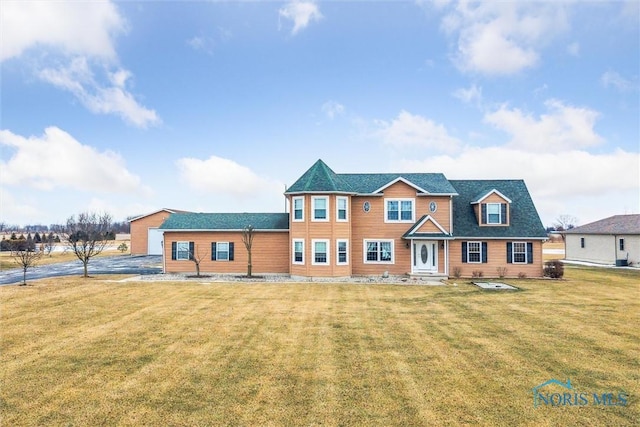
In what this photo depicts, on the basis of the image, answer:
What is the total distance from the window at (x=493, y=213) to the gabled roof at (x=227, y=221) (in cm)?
1550

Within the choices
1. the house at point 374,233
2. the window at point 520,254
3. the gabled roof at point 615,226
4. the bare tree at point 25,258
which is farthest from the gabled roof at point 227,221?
the gabled roof at point 615,226

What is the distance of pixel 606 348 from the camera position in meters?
9.95

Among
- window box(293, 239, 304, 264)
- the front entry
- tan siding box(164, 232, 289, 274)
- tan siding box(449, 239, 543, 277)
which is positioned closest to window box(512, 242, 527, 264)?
tan siding box(449, 239, 543, 277)

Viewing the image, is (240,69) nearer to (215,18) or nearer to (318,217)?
(215,18)

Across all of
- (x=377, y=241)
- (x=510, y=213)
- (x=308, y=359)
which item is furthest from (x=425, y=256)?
(x=308, y=359)

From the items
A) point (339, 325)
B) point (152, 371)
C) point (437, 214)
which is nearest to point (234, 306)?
point (339, 325)

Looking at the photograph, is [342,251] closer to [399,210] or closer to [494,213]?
[399,210]

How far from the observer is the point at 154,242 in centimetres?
4734

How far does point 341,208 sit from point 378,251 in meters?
4.47

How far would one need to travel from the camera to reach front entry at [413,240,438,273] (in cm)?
Answer: 2534

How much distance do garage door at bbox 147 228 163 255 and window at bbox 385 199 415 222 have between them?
114ft

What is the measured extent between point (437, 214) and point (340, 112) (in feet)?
40.8

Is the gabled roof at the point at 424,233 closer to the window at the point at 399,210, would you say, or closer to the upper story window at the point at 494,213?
the window at the point at 399,210

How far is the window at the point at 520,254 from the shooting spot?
2550 cm
